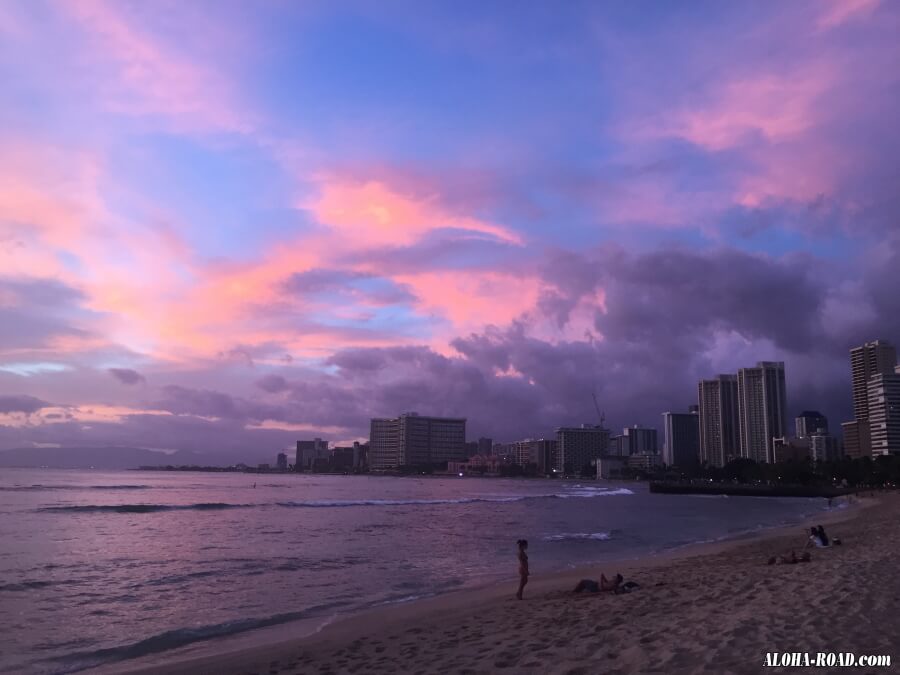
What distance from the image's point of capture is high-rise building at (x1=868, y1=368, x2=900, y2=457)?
527 ft

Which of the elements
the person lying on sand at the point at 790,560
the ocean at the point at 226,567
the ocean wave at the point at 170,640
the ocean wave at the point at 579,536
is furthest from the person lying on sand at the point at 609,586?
the ocean wave at the point at 579,536

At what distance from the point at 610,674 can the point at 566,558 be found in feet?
64.3

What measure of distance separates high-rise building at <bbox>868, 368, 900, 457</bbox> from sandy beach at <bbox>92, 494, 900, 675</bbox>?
17683cm

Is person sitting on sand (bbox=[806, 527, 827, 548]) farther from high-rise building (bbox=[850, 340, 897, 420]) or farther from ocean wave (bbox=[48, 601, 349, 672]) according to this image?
high-rise building (bbox=[850, 340, 897, 420])

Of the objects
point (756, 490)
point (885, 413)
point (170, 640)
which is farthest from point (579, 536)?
point (885, 413)

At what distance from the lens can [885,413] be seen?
166125 mm

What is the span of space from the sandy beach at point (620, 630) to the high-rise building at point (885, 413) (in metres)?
177

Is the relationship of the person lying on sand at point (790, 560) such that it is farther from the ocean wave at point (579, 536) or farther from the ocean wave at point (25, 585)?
the ocean wave at point (25, 585)

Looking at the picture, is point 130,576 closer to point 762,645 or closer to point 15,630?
point 15,630

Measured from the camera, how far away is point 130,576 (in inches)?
815

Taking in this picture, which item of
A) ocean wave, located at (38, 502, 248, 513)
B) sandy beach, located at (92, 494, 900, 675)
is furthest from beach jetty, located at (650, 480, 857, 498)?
sandy beach, located at (92, 494, 900, 675)

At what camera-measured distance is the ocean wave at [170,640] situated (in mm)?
11945

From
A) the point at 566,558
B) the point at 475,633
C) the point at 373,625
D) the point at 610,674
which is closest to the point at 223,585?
the point at 373,625

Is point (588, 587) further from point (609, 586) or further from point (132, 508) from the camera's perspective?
point (132, 508)
